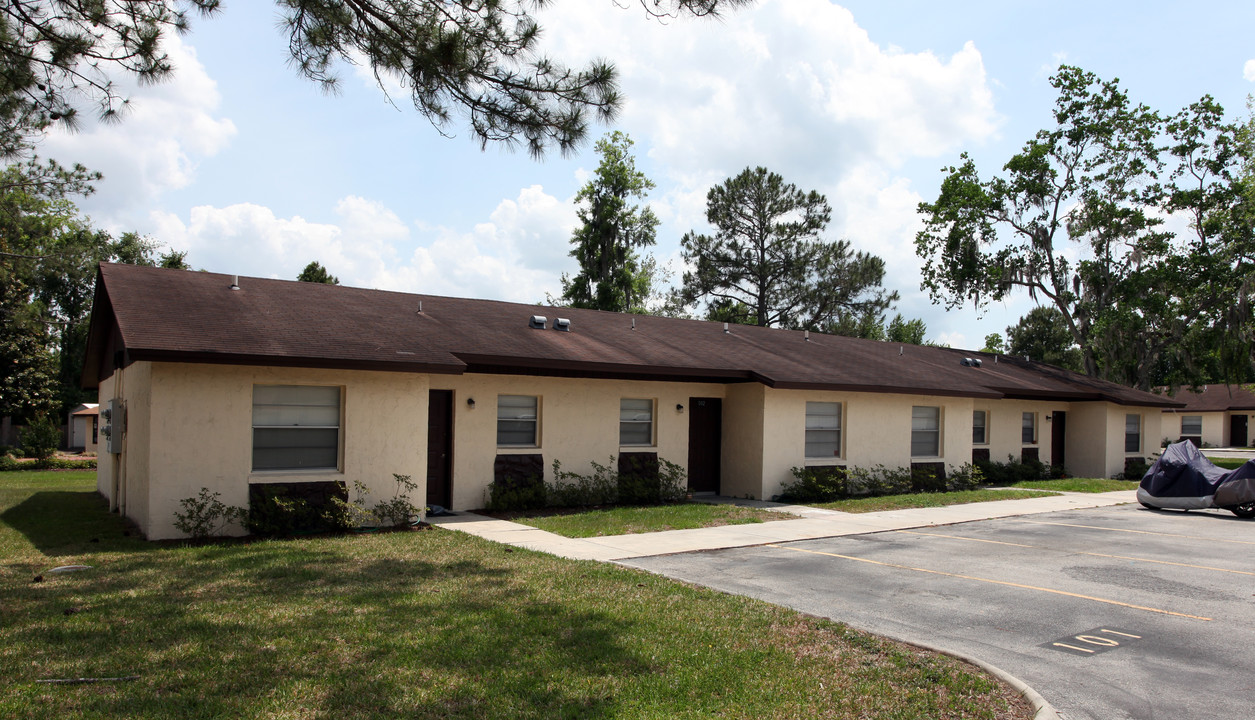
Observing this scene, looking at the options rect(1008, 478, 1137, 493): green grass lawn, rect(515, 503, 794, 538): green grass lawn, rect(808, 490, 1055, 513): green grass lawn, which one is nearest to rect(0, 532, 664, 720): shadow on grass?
rect(515, 503, 794, 538): green grass lawn

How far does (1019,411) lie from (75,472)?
94.7 feet

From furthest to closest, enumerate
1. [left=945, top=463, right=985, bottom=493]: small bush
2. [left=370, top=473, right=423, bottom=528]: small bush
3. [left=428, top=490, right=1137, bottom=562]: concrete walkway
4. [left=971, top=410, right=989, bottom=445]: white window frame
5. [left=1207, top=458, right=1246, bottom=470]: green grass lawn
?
1. [left=1207, top=458, right=1246, bottom=470]: green grass lawn
2. [left=971, top=410, right=989, bottom=445]: white window frame
3. [left=945, top=463, right=985, bottom=493]: small bush
4. [left=370, top=473, right=423, bottom=528]: small bush
5. [left=428, top=490, right=1137, bottom=562]: concrete walkway

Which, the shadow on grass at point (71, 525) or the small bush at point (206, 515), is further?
the small bush at point (206, 515)

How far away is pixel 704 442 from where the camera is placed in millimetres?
18000

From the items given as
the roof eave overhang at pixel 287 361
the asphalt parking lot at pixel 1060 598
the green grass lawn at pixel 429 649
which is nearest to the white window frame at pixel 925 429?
the asphalt parking lot at pixel 1060 598

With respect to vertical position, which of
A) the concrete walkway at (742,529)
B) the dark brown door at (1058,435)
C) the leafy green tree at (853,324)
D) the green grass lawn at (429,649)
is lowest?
the concrete walkway at (742,529)

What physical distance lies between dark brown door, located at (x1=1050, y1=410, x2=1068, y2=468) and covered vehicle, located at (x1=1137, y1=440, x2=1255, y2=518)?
8.29 metres

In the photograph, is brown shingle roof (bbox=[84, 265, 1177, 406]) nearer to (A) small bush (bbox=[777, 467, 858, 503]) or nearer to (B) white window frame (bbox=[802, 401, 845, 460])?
(B) white window frame (bbox=[802, 401, 845, 460])

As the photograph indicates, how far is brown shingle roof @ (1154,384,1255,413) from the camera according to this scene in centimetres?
5012

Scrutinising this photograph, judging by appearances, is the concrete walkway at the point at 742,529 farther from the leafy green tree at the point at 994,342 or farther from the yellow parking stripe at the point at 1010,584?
the leafy green tree at the point at 994,342

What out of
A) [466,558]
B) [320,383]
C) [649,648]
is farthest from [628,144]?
[649,648]

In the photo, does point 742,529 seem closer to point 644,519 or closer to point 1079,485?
point 644,519

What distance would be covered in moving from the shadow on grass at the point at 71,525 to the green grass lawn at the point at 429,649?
4.02 ft

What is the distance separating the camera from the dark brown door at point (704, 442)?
17781 millimetres
